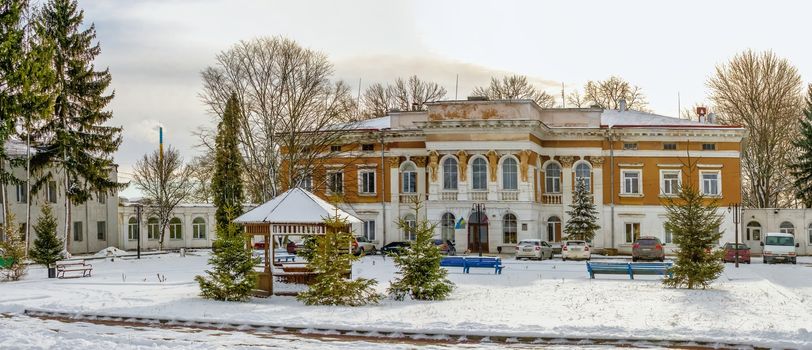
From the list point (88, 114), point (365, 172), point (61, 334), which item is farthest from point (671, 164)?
point (61, 334)

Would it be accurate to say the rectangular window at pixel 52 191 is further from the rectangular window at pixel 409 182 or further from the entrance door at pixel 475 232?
the entrance door at pixel 475 232

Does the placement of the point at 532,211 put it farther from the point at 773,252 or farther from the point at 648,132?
the point at 773,252

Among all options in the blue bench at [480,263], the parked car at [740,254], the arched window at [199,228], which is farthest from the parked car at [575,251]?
the arched window at [199,228]

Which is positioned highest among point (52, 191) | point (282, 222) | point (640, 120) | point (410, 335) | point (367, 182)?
Answer: point (640, 120)

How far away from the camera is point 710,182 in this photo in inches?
2064

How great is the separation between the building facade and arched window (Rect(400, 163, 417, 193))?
0.06 meters

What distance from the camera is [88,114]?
45.8 meters

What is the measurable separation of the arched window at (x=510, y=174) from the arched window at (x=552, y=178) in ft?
12.1

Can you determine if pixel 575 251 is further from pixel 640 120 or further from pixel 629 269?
pixel 640 120

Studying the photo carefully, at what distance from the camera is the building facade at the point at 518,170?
5006 cm

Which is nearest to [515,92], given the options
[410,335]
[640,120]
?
[640,120]

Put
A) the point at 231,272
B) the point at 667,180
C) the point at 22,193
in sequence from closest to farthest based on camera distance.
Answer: the point at 231,272
the point at 22,193
the point at 667,180

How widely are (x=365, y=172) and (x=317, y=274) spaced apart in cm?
3147

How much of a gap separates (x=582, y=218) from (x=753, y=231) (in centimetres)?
1219
